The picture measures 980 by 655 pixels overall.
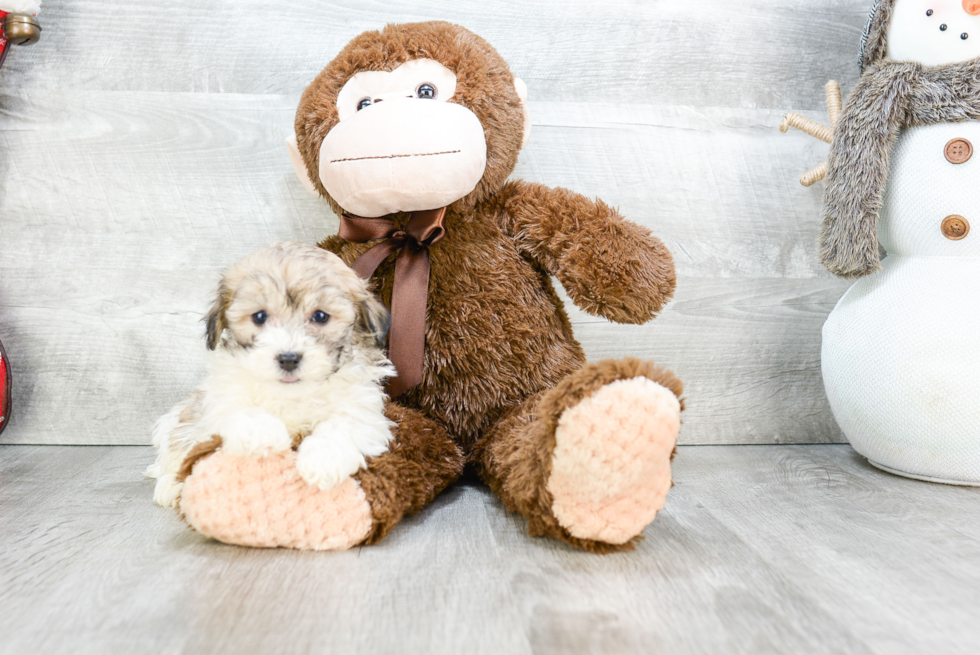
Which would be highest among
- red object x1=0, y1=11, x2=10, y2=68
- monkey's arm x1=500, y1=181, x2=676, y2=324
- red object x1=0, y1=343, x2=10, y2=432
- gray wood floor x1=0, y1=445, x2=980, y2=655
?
red object x1=0, y1=11, x2=10, y2=68

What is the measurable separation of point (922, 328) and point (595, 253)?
0.54 m

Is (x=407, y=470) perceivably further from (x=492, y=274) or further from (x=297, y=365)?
(x=492, y=274)

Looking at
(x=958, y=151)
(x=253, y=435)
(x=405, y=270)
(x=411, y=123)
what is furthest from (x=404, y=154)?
(x=958, y=151)

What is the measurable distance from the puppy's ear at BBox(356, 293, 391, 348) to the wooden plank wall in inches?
18.2

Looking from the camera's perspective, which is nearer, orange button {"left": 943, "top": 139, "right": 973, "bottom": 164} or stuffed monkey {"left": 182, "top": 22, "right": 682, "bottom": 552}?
stuffed monkey {"left": 182, "top": 22, "right": 682, "bottom": 552}

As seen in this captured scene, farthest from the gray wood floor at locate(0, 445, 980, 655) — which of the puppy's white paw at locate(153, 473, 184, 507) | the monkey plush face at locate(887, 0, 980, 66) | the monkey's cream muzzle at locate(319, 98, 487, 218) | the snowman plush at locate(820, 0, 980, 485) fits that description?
the monkey plush face at locate(887, 0, 980, 66)

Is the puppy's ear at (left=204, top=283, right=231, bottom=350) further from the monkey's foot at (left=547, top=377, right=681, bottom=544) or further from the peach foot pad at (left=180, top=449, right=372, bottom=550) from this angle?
the monkey's foot at (left=547, top=377, right=681, bottom=544)

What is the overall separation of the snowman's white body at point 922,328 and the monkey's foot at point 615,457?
533 mm

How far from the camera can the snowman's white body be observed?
1104 mm

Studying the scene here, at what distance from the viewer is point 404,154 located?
958 millimetres

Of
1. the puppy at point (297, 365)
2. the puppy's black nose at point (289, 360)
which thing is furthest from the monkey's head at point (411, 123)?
the puppy's black nose at point (289, 360)

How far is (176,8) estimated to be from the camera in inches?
52.7

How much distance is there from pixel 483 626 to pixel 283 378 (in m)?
0.36

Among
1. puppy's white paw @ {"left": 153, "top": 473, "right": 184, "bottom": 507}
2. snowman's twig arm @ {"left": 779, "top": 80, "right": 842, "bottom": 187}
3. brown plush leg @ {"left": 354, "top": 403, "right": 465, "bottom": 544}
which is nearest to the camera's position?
brown plush leg @ {"left": 354, "top": 403, "right": 465, "bottom": 544}
